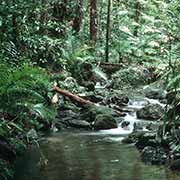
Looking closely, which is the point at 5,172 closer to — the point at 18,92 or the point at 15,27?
the point at 18,92

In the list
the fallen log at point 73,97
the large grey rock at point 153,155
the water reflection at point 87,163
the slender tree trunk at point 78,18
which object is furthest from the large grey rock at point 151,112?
the slender tree trunk at point 78,18

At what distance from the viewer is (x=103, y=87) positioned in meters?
16.2

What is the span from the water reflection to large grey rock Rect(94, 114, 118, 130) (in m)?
1.21

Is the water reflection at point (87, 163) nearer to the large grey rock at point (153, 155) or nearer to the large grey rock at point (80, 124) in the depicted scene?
the large grey rock at point (153, 155)

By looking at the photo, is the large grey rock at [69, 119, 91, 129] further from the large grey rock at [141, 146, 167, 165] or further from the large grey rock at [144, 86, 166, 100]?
the large grey rock at [144, 86, 166, 100]

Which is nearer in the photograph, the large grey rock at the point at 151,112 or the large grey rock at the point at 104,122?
the large grey rock at the point at 104,122

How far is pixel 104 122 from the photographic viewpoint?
10211mm

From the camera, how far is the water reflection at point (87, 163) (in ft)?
20.5

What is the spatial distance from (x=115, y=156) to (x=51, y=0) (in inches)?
300

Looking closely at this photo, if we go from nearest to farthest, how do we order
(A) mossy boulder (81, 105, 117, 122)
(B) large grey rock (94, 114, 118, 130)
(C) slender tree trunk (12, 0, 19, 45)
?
(C) slender tree trunk (12, 0, 19, 45) < (B) large grey rock (94, 114, 118, 130) < (A) mossy boulder (81, 105, 117, 122)

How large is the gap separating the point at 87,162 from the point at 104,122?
3.28 metres

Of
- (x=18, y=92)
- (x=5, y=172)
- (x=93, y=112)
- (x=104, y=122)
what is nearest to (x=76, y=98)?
(x=93, y=112)

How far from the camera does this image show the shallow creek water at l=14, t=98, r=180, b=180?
6.26 m

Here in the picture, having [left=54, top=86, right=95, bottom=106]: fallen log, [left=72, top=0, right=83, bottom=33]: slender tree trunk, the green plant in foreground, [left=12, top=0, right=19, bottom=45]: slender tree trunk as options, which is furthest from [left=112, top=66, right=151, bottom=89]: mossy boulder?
the green plant in foreground
